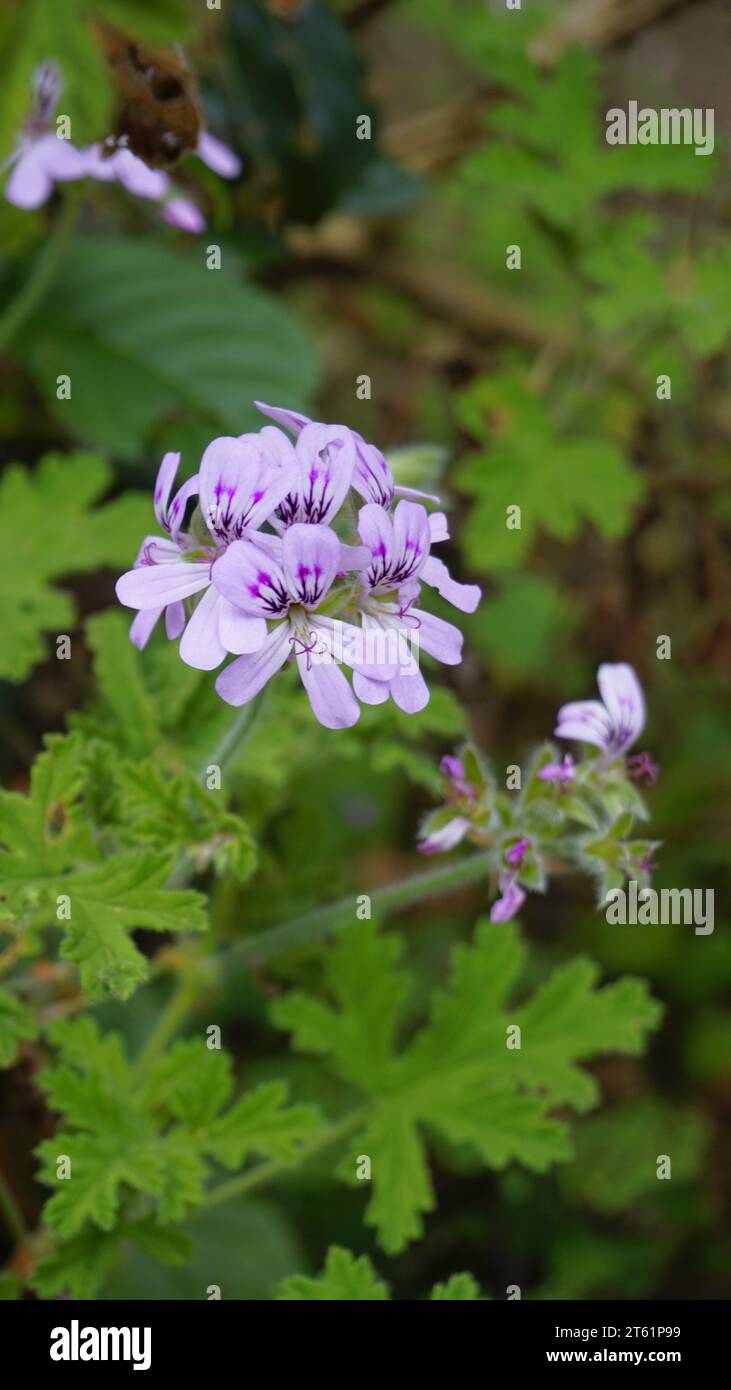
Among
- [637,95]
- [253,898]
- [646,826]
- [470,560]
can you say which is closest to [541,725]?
[646,826]

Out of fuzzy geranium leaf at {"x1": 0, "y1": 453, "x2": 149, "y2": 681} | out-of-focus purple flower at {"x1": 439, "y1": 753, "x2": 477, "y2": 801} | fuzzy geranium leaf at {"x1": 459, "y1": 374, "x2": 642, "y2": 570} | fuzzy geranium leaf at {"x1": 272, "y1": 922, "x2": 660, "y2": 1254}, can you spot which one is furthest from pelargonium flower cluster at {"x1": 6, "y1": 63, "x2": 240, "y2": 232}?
fuzzy geranium leaf at {"x1": 272, "y1": 922, "x2": 660, "y2": 1254}

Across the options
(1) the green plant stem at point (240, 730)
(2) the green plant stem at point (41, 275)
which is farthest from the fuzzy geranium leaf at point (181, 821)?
(2) the green plant stem at point (41, 275)

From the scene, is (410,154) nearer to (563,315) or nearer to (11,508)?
(563,315)

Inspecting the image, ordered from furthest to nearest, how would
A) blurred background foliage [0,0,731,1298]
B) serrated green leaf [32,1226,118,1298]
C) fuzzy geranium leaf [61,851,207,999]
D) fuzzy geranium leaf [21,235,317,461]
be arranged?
fuzzy geranium leaf [21,235,317,461], blurred background foliage [0,0,731,1298], serrated green leaf [32,1226,118,1298], fuzzy geranium leaf [61,851,207,999]

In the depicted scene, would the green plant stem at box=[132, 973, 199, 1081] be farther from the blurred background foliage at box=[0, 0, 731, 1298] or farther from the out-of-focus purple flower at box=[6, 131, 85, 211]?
the out-of-focus purple flower at box=[6, 131, 85, 211]

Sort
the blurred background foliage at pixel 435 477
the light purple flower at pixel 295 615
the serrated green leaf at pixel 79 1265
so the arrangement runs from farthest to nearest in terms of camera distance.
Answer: the blurred background foliage at pixel 435 477 < the serrated green leaf at pixel 79 1265 < the light purple flower at pixel 295 615

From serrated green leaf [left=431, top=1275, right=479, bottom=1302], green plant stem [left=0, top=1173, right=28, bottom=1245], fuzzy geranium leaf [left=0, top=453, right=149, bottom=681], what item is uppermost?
fuzzy geranium leaf [left=0, top=453, right=149, bottom=681]

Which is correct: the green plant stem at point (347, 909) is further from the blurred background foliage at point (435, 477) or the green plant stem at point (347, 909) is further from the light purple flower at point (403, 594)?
the light purple flower at point (403, 594)
